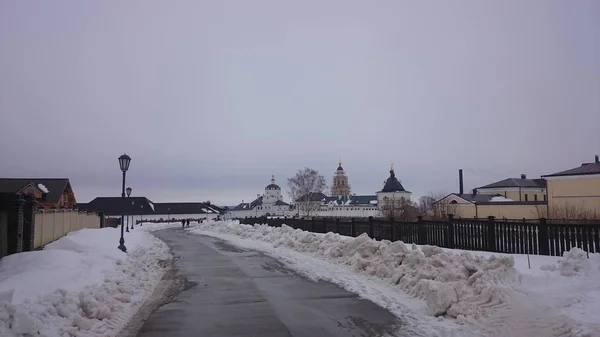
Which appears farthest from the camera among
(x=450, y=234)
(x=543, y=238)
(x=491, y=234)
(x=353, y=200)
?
(x=353, y=200)

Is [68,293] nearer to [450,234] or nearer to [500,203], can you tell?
[450,234]

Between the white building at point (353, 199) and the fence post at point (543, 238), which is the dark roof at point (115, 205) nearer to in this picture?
the white building at point (353, 199)

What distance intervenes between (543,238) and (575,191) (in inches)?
1962

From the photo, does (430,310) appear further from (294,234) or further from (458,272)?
(294,234)

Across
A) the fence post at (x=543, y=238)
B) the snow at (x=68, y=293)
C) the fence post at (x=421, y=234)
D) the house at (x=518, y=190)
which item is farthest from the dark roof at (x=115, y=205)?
the fence post at (x=543, y=238)

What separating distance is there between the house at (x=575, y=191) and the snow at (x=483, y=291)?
46.3 metres

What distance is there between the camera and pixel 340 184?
181m

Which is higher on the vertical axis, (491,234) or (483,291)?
(491,234)

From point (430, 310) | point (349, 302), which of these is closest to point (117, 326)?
point (349, 302)

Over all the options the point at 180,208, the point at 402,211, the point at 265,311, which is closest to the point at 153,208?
the point at 180,208

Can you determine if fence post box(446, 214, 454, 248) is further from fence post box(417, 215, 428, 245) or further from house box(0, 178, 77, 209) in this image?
house box(0, 178, 77, 209)

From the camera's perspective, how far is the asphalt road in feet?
26.1

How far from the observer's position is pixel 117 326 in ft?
Result: 27.1

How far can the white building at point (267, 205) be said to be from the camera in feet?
546
